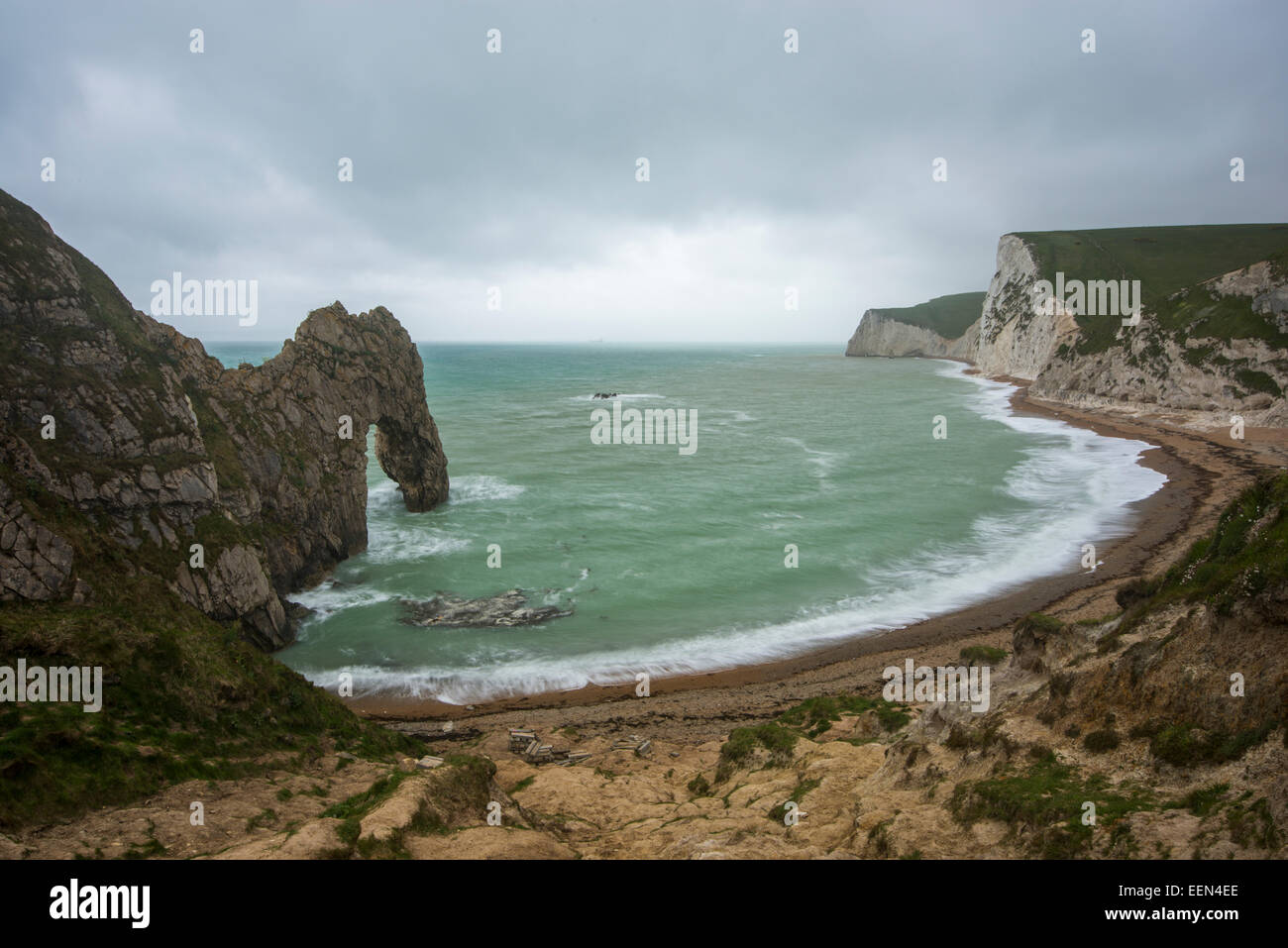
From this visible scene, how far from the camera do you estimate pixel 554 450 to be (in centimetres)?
5519

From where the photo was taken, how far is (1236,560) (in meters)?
8.91

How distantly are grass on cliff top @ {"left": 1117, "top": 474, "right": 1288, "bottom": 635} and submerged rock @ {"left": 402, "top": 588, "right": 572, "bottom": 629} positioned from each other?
1893 centimetres

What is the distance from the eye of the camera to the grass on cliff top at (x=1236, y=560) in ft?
26.4

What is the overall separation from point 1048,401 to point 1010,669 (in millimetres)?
79635

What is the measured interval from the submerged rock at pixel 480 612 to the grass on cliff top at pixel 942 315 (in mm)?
181179

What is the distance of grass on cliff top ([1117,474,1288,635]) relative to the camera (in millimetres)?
8055

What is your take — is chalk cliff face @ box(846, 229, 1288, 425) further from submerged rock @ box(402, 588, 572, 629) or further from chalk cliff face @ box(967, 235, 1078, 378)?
submerged rock @ box(402, 588, 572, 629)

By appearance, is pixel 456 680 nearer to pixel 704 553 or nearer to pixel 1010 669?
pixel 704 553

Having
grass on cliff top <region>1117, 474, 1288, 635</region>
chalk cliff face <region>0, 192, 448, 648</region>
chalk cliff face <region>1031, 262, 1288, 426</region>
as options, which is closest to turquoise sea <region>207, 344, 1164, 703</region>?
chalk cliff face <region>0, 192, 448, 648</region>

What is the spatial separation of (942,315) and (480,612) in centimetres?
19562

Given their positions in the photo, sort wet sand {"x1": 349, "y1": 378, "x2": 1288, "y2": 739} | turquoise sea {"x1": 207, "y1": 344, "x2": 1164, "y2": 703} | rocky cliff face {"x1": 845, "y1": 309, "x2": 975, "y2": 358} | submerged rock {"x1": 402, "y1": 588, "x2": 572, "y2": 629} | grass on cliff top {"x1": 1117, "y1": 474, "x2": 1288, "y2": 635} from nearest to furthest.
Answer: grass on cliff top {"x1": 1117, "y1": 474, "x2": 1288, "y2": 635} → wet sand {"x1": 349, "y1": 378, "x2": 1288, "y2": 739} → turquoise sea {"x1": 207, "y1": 344, "x2": 1164, "y2": 703} → submerged rock {"x1": 402, "y1": 588, "x2": 572, "y2": 629} → rocky cliff face {"x1": 845, "y1": 309, "x2": 975, "y2": 358}

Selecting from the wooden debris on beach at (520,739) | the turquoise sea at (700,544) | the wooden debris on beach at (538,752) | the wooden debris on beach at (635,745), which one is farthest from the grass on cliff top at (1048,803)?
the turquoise sea at (700,544)

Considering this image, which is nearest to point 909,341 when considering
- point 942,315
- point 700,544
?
point 942,315
